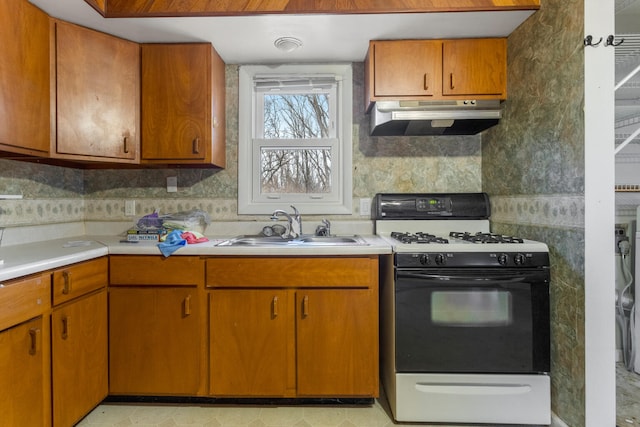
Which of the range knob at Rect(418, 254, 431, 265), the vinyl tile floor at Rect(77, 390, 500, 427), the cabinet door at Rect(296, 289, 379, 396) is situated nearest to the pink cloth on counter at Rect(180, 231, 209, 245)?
the cabinet door at Rect(296, 289, 379, 396)

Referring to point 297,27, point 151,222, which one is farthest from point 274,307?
A: point 297,27

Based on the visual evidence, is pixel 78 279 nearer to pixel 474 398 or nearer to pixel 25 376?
pixel 25 376

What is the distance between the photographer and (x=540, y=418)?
60.4 inches

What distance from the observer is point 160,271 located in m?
1.65

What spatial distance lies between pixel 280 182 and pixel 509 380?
181 cm

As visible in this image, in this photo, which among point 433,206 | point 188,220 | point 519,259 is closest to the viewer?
point 519,259

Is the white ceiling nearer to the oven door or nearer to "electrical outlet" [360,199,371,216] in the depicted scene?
"electrical outlet" [360,199,371,216]

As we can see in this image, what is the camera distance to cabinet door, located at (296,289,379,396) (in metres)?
1.65

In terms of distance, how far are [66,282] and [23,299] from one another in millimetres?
191

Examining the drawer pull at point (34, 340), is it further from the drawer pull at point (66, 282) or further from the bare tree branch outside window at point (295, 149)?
the bare tree branch outside window at point (295, 149)

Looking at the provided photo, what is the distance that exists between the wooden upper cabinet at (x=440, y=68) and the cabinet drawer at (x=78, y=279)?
1832 mm

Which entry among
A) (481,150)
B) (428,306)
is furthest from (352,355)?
(481,150)

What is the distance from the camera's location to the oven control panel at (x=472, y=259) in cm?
153

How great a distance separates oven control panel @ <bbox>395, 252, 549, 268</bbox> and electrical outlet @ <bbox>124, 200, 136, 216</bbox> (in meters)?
1.88
